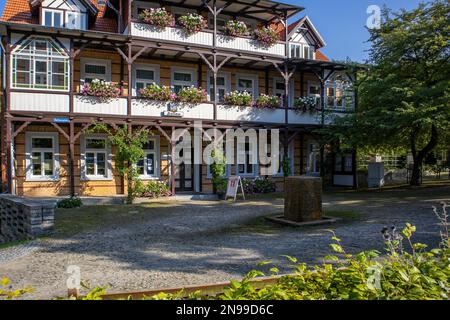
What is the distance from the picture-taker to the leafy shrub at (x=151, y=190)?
16.1m

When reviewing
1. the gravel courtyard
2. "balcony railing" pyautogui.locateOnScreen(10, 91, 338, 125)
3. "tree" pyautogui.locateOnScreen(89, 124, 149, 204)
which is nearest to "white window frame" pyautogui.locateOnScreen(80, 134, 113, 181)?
"balcony railing" pyautogui.locateOnScreen(10, 91, 338, 125)

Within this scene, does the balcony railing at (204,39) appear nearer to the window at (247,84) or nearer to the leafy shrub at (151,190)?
the window at (247,84)

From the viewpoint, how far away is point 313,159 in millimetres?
22938

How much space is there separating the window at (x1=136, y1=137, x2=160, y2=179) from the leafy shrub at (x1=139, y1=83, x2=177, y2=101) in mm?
2461

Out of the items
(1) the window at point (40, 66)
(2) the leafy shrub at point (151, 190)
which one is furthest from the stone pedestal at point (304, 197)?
(1) the window at point (40, 66)

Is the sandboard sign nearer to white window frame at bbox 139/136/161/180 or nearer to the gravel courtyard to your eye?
the gravel courtyard

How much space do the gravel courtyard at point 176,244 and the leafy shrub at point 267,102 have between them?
7.65 metres

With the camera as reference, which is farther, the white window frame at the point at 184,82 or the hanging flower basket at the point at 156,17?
the white window frame at the point at 184,82

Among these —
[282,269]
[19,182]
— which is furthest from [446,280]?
[19,182]

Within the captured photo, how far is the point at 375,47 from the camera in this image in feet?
61.1

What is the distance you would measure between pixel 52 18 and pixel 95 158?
639 cm

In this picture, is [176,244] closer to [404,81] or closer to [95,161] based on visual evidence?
[95,161]

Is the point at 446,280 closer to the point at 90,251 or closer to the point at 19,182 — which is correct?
the point at 90,251
